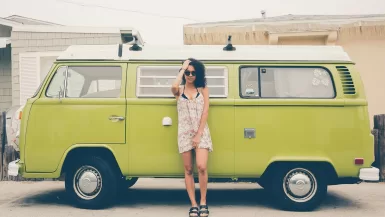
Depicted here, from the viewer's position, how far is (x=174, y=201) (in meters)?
7.54

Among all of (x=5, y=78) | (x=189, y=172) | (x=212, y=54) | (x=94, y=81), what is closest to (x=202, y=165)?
(x=189, y=172)

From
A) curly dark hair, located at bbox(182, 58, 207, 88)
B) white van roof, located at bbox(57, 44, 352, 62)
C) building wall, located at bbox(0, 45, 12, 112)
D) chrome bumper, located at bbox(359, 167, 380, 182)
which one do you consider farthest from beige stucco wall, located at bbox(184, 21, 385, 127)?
building wall, located at bbox(0, 45, 12, 112)

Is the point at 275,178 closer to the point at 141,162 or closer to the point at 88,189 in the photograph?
the point at 141,162

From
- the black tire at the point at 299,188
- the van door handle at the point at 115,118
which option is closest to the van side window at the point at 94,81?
the van door handle at the point at 115,118

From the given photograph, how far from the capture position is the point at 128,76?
6754 millimetres

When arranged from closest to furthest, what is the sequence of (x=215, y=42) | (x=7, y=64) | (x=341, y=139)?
(x=341, y=139)
(x=215, y=42)
(x=7, y=64)

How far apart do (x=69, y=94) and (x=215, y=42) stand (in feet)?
22.3

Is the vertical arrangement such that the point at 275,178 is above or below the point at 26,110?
below

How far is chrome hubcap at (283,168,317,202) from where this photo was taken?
6.63m

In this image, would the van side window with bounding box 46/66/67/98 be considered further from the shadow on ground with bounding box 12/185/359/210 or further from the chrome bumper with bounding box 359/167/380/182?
the chrome bumper with bounding box 359/167/380/182

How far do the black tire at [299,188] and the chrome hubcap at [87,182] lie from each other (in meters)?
2.49

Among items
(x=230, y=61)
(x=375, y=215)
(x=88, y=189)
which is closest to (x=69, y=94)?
(x=88, y=189)

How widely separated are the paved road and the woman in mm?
570

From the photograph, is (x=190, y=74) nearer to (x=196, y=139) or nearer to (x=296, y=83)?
(x=196, y=139)
